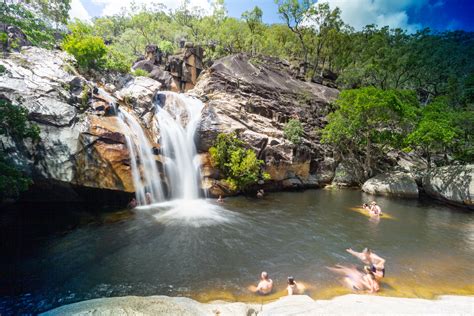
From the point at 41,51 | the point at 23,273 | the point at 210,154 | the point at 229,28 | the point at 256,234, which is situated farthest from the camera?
the point at 229,28

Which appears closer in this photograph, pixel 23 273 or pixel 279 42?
pixel 23 273

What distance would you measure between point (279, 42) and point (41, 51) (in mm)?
42801

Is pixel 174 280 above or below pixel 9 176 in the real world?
below

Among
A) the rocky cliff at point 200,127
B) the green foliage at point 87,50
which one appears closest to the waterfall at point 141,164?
the rocky cliff at point 200,127

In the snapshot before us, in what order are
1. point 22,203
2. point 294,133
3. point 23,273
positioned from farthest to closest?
point 294,133 < point 22,203 < point 23,273

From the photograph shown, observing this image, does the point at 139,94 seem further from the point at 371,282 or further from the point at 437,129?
the point at 437,129

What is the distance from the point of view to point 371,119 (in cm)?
2392

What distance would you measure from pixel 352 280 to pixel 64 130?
1696 centimetres

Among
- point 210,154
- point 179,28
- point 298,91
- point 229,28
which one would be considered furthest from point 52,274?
point 179,28

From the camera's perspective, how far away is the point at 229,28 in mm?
43219

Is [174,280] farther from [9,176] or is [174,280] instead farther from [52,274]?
[9,176]

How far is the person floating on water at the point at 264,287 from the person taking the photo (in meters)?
7.86

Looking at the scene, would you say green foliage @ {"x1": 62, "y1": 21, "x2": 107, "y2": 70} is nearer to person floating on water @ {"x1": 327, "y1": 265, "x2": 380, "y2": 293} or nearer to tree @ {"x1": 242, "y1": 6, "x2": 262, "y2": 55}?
person floating on water @ {"x1": 327, "y1": 265, "x2": 380, "y2": 293}

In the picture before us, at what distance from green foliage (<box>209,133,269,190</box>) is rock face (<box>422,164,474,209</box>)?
16.0 meters
